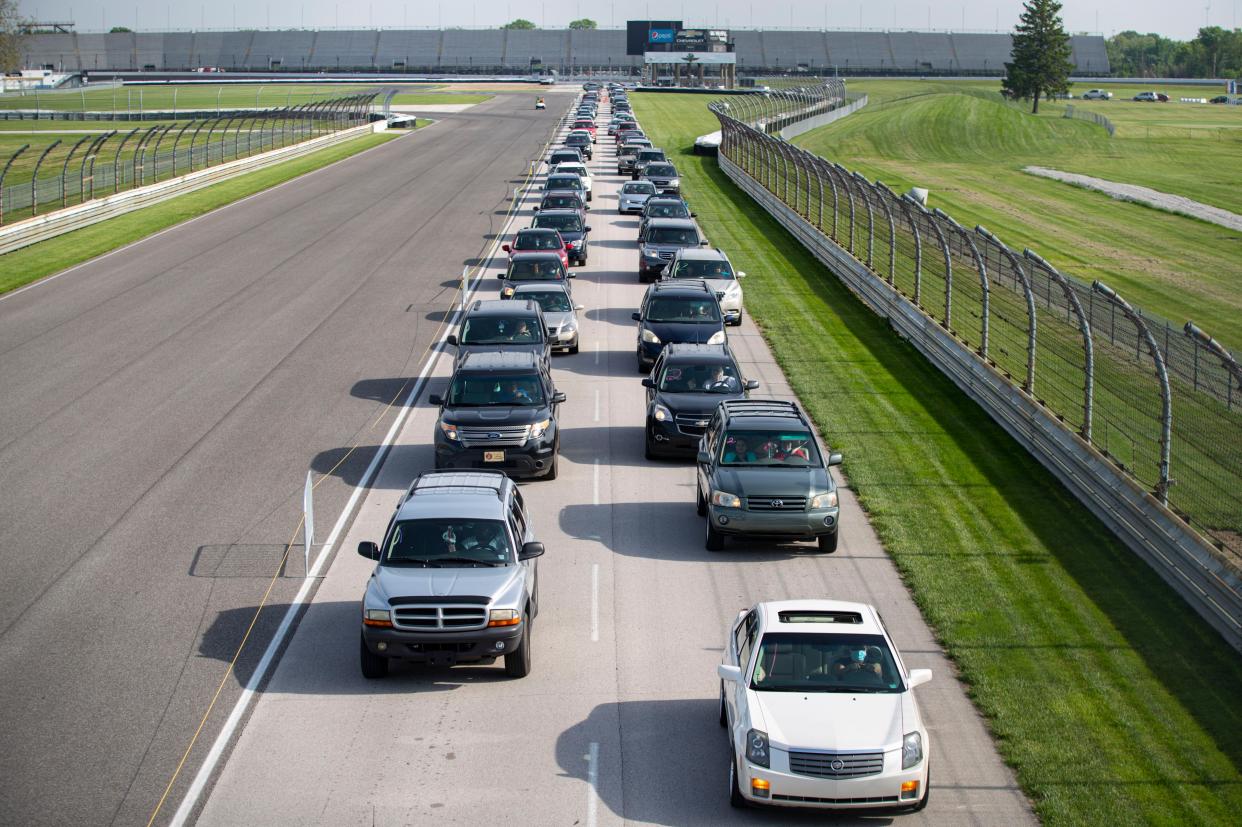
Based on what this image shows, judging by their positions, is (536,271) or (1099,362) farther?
(536,271)

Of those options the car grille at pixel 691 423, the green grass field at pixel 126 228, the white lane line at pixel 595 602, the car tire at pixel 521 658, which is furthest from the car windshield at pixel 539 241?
the car tire at pixel 521 658

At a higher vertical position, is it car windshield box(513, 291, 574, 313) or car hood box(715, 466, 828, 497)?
car windshield box(513, 291, 574, 313)

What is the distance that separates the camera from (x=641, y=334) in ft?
92.9

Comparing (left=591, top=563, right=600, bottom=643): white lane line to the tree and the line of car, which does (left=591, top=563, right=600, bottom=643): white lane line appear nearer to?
the line of car

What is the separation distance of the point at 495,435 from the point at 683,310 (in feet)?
28.6

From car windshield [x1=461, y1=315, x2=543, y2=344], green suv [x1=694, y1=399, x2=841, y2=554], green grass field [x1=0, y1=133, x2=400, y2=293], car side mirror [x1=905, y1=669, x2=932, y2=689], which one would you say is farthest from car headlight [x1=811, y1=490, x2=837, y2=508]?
green grass field [x1=0, y1=133, x2=400, y2=293]

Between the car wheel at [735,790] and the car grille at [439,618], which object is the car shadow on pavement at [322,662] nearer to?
the car grille at [439,618]

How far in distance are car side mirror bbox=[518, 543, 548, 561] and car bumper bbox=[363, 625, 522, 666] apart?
39.2 inches

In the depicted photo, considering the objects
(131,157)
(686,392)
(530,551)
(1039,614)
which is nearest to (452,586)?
(530,551)

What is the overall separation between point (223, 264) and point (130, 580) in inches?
1020

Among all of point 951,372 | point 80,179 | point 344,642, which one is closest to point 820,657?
point 344,642

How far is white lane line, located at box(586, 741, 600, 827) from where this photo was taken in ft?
37.1

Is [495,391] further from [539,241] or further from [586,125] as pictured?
[586,125]

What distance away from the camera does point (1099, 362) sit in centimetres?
2469
